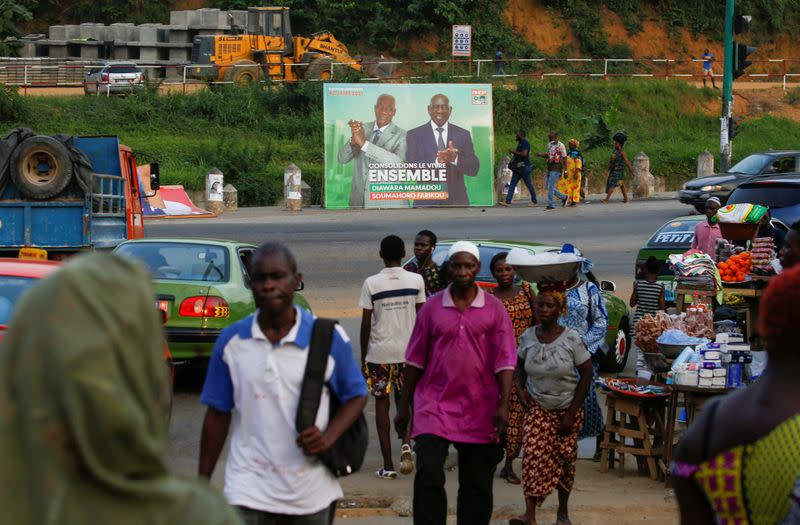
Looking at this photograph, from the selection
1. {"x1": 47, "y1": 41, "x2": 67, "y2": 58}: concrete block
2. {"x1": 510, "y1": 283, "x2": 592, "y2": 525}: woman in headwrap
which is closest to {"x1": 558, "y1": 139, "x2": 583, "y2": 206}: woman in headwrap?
{"x1": 510, "y1": 283, "x2": 592, "y2": 525}: woman in headwrap

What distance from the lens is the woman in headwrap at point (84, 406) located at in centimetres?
190

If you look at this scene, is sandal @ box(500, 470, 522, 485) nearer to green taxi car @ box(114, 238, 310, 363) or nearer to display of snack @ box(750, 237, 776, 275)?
display of snack @ box(750, 237, 776, 275)

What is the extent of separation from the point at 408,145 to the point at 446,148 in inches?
38.7

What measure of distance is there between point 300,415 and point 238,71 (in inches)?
1936

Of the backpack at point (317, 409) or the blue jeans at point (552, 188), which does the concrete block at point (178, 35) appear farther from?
the backpack at point (317, 409)

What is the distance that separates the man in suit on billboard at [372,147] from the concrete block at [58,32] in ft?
123

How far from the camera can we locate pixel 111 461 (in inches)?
76.5

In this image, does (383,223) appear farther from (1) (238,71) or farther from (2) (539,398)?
(1) (238,71)

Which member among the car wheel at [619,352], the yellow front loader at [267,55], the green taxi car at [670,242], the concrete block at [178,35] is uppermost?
the concrete block at [178,35]

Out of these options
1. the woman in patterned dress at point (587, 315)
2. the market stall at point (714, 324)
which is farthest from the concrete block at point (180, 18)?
the woman in patterned dress at point (587, 315)

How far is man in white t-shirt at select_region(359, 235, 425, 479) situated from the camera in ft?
29.4

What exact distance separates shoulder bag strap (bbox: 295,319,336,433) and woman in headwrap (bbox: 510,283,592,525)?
3.08 metres

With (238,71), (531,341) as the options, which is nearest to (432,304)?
(531,341)

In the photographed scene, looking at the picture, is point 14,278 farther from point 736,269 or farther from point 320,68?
point 320,68
